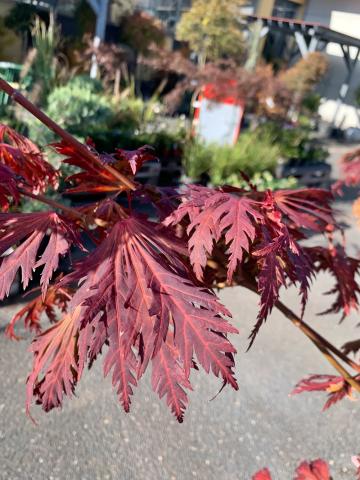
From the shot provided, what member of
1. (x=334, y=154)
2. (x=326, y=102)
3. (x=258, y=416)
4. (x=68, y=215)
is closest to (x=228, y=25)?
(x=334, y=154)

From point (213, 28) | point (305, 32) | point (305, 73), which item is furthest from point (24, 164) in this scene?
point (305, 32)

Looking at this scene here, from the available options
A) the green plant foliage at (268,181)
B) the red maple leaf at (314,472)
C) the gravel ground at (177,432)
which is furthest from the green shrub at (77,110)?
the red maple leaf at (314,472)

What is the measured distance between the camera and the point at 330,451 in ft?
7.98

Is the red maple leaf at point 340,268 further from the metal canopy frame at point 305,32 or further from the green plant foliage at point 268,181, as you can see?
the metal canopy frame at point 305,32

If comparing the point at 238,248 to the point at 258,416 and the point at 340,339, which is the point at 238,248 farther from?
the point at 340,339

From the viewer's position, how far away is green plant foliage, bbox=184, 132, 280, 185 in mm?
4992

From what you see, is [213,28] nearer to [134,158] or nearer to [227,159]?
[227,159]

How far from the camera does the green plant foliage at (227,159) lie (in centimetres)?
499

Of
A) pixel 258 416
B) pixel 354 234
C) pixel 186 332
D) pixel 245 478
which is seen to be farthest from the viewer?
pixel 354 234

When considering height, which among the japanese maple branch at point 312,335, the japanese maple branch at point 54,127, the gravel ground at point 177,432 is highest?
the japanese maple branch at point 54,127

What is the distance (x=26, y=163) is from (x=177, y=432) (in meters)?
1.88

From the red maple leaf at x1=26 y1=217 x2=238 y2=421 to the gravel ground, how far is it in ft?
5.42

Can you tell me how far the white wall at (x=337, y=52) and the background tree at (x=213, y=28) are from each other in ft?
19.0

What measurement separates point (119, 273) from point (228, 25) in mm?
10906
